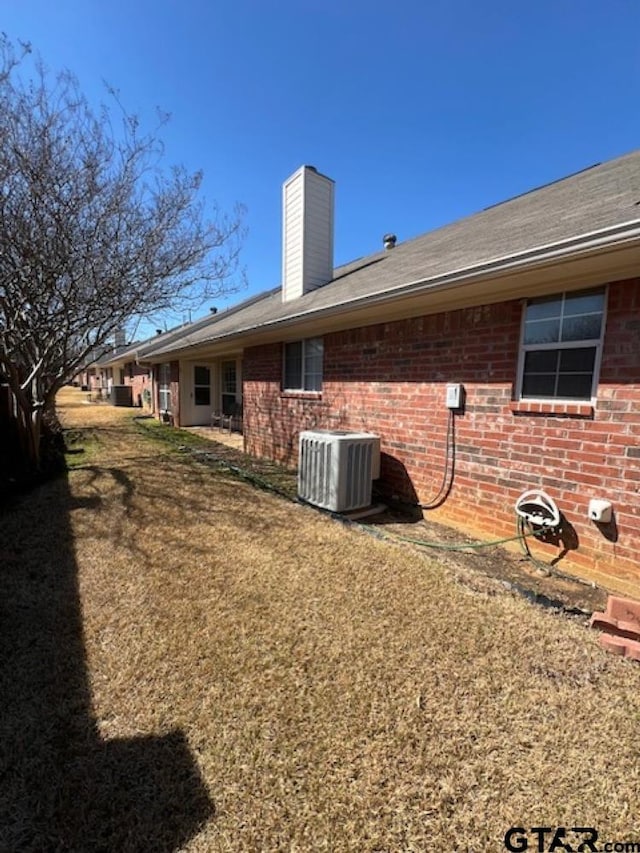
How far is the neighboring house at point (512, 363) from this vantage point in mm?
3520

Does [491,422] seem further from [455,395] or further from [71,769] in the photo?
[71,769]

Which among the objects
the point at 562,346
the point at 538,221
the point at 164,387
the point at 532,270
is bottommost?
the point at 164,387

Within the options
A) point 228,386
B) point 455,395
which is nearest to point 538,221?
point 455,395

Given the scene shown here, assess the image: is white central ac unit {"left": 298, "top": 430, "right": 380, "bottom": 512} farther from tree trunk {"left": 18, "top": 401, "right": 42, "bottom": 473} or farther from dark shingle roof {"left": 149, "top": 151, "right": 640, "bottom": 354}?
tree trunk {"left": 18, "top": 401, "right": 42, "bottom": 473}

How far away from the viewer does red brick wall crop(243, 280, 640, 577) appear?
355 centimetres

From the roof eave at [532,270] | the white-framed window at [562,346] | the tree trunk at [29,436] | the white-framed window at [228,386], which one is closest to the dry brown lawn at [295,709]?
the white-framed window at [562,346]

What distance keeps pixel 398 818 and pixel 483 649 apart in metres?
1.32

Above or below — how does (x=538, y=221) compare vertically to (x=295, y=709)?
above

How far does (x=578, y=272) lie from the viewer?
359 cm

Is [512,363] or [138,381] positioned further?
[138,381]

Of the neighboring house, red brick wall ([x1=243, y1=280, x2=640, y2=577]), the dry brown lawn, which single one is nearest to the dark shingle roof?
the neighboring house

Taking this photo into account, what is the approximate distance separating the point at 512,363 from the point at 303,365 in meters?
4.30

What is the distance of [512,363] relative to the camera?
14.2 feet

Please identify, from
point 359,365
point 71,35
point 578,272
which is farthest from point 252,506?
point 71,35
